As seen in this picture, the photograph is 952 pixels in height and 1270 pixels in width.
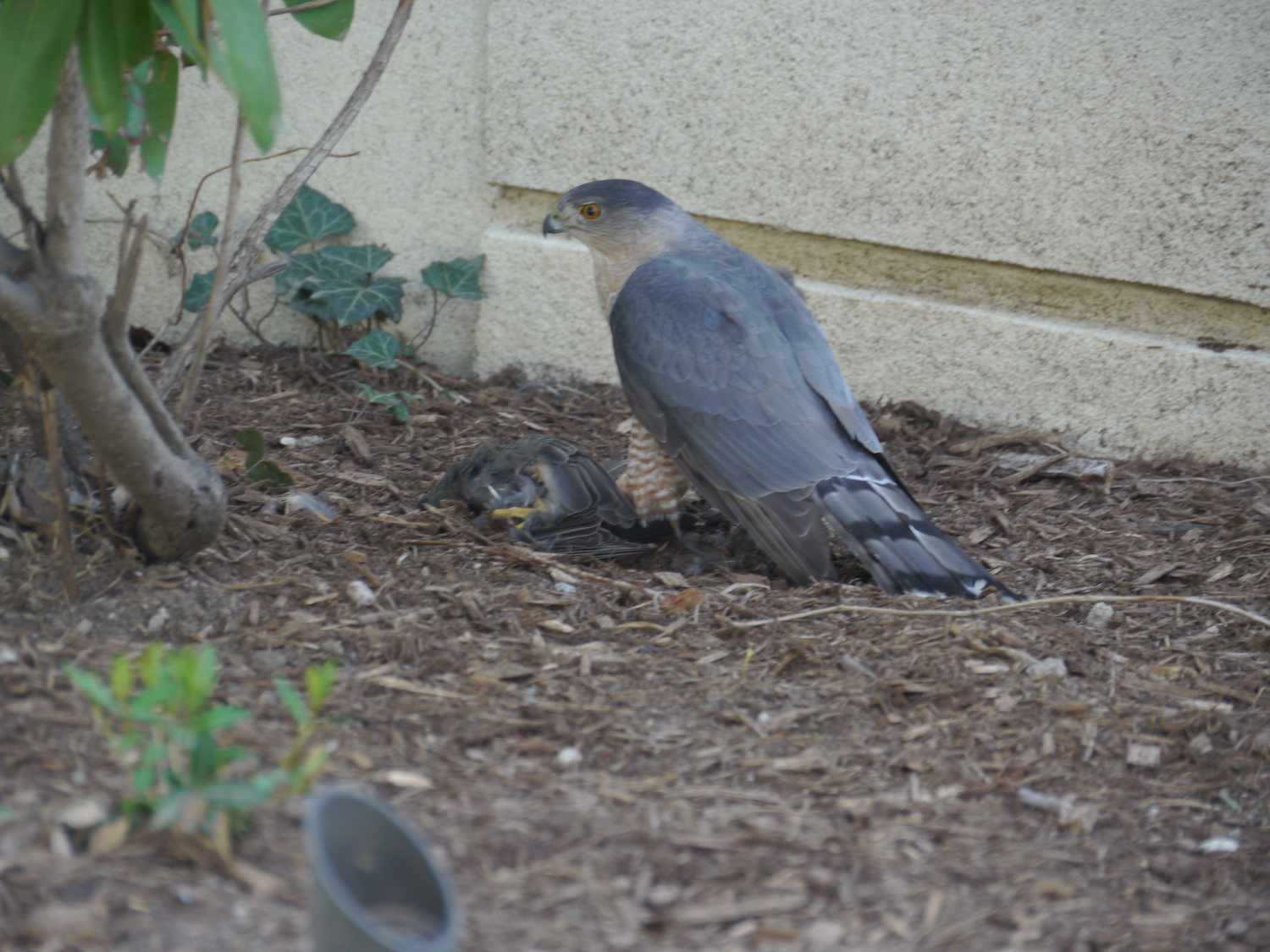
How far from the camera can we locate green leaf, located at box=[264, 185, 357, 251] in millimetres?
4715

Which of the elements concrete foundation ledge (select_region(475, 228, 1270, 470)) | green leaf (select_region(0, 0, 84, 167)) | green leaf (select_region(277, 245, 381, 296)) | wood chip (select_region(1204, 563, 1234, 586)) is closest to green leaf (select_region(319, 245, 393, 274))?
green leaf (select_region(277, 245, 381, 296))

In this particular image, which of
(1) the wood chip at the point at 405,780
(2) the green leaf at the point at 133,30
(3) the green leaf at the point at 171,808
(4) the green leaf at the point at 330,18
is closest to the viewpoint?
(3) the green leaf at the point at 171,808

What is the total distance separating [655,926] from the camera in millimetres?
1771

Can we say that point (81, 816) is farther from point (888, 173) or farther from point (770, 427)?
point (888, 173)

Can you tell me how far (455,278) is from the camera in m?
4.73

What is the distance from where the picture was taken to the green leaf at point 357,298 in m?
4.59

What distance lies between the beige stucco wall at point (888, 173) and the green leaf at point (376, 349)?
1.75 ft

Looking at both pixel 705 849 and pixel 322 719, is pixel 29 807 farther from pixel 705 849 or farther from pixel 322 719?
pixel 705 849

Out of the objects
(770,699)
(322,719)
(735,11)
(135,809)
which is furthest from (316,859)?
(735,11)

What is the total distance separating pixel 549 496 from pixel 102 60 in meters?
1.93

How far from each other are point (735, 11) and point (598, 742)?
10.8 ft

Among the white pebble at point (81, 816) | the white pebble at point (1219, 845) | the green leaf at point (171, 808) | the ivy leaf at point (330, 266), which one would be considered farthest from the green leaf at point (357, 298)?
the white pebble at point (1219, 845)

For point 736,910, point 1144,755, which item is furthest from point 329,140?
point 1144,755

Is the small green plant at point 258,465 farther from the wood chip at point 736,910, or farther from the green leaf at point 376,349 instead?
the wood chip at point 736,910
